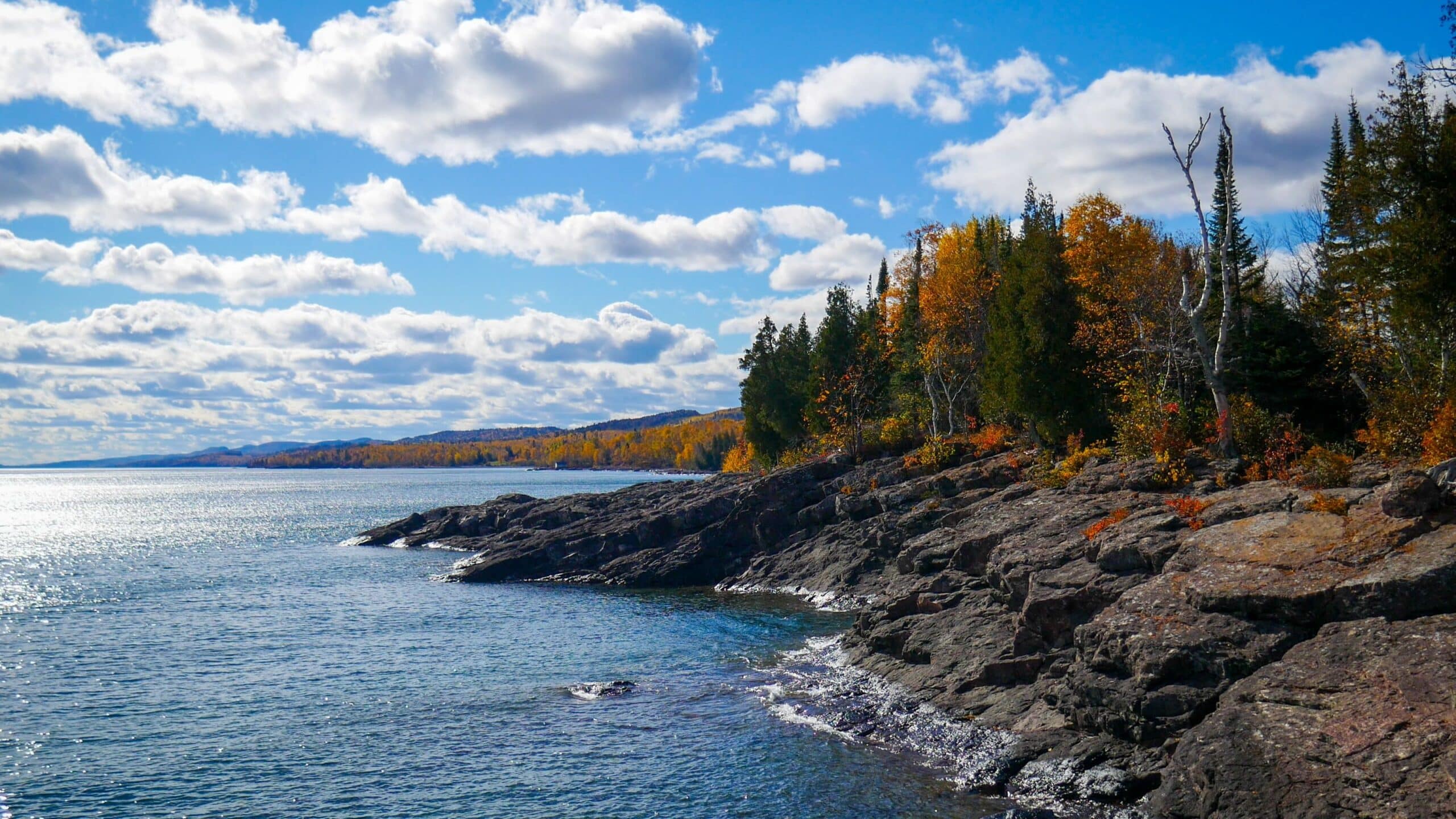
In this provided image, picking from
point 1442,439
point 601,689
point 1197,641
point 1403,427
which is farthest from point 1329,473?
point 601,689

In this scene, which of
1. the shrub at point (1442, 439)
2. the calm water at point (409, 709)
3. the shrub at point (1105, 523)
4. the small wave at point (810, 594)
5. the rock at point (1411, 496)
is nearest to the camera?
Answer: the rock at point (1411, 496)

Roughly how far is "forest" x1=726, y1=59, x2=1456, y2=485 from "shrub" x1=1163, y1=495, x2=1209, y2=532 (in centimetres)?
304

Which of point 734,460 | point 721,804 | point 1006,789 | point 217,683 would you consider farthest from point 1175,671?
point 734,460

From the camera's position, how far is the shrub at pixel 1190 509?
26000mm

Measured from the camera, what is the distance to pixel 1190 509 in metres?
27.5

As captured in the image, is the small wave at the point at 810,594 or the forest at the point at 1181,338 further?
the small wave at the point at 810,594

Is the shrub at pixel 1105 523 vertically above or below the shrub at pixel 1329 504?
below

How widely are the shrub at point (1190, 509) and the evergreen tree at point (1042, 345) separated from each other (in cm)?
2026

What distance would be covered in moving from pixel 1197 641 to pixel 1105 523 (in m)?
9.65

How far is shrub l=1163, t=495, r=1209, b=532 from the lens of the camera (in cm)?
2600

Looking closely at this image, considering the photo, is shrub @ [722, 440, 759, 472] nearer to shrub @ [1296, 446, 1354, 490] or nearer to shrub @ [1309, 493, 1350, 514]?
shrub @ [1296, 446, 1354, 490]

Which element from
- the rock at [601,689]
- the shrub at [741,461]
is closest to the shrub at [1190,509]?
the rock at [601,689]

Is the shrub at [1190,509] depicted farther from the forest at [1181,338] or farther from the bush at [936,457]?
the bush at [936,457]

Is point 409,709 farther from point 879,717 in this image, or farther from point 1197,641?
point 1197,641
